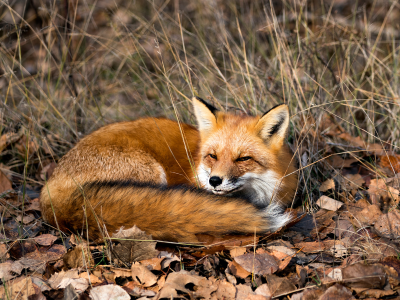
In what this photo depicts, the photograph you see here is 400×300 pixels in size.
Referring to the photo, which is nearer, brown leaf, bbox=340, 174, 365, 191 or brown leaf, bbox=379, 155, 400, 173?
brown leaf, bbox=340, 174, 365, 191

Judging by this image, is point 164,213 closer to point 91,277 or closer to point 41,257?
point 91,277

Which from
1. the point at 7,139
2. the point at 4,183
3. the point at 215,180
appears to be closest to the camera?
the point at 215,180

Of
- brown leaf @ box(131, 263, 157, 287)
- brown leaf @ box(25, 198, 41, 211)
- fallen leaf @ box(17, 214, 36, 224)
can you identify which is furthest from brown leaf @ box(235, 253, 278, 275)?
brown leaf @ box(25, 198, 41, 211)

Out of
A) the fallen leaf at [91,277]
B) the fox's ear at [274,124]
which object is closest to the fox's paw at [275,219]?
the fox's ear at [274,124]

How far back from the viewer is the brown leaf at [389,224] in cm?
268

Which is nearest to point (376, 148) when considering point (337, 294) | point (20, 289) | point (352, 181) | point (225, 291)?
point (352, 181)

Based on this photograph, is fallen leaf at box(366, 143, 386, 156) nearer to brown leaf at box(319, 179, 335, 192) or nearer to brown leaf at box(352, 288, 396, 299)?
brown leaf at box(319, 179, 335, 192)

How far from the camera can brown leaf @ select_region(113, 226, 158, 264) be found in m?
2.54

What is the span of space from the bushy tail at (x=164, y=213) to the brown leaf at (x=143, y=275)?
0.24 m

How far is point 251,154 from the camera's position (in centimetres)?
326

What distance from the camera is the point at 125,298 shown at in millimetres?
2230

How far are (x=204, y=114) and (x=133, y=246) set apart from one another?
5.03 feet

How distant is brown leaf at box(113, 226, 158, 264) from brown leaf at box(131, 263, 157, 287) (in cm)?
11

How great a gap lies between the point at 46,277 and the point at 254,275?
151 centimetres
